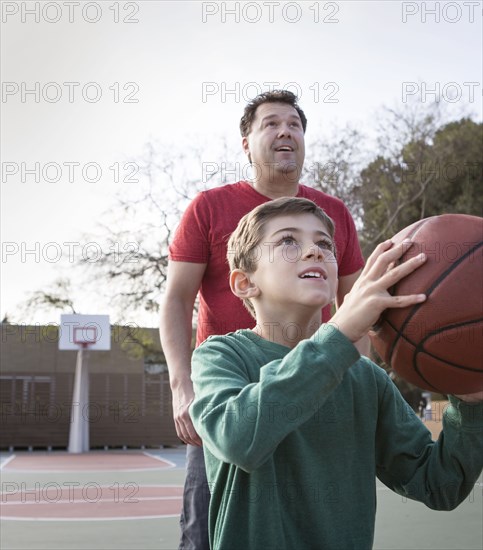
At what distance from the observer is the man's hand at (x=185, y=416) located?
279 cm

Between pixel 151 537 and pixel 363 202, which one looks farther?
pixel 363 202

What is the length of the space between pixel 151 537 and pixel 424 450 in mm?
4873

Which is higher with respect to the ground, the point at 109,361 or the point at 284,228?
the point at 284,228

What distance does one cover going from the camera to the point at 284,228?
2072mm

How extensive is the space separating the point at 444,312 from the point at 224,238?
143 cm

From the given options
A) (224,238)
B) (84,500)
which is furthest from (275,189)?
(84,500)

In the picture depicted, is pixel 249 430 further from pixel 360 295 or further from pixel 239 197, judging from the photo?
pixel 239 197

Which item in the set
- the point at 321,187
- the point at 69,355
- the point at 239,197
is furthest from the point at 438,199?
the point at 239,197

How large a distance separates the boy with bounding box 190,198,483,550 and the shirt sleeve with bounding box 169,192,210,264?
3.22ft

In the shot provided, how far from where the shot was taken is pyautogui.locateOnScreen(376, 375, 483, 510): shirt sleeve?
1908 mm

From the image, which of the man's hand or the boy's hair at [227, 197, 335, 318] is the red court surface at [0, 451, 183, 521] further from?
the boy's hair at [227, 197, 335, 318]

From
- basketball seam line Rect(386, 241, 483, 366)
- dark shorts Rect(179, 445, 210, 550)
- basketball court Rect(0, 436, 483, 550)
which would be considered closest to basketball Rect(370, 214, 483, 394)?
basketball seam line Rect(386, 241, 483, 366)

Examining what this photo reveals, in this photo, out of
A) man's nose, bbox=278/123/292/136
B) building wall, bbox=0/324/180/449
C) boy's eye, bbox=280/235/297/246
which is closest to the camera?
boy's eye, bbox=280/235/297/246

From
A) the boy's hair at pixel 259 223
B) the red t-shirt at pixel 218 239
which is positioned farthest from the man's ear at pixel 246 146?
the boy's hair at pixel 259 223
